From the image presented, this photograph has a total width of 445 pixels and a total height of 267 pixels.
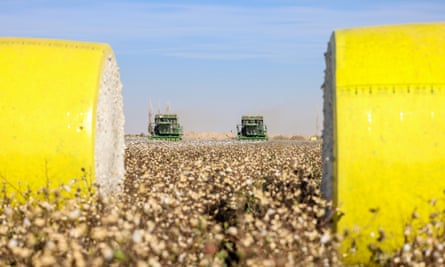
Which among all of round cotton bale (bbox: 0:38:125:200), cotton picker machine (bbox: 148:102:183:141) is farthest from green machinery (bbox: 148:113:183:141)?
round cotton bale (bbox: 0:38:125:200)

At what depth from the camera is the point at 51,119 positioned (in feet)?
26.7

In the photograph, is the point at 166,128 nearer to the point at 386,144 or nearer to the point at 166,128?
the point at 166,128

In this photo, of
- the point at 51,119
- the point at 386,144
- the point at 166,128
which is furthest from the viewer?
the point at 166,128

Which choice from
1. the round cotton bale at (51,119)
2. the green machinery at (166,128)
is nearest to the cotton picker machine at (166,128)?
the green machinery at (166,128)

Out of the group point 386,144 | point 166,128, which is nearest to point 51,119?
point 386,144

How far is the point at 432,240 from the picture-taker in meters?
6.64

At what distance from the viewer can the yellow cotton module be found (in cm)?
676

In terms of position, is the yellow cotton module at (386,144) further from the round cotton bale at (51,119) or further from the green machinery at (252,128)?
the green machinery at (252,128)

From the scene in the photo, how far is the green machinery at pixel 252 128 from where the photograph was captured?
46.1 m

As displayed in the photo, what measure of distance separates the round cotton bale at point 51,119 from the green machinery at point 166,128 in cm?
3592

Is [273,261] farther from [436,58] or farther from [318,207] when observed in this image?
[436,58]

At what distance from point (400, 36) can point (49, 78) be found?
4.20 meters

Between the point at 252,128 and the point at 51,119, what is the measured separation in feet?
126

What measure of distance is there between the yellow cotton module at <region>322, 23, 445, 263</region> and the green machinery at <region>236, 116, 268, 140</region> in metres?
38.9
